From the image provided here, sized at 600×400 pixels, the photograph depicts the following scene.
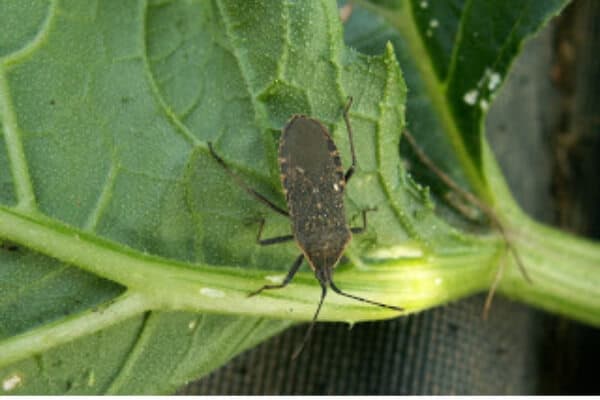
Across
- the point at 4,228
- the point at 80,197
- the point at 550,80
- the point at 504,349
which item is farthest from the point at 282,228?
the point at 550,80

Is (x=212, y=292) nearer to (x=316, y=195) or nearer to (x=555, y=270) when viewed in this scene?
(x=316, y=195)

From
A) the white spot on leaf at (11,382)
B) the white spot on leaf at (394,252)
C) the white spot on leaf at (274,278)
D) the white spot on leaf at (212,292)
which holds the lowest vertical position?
the white spot on leaf at (11,382)

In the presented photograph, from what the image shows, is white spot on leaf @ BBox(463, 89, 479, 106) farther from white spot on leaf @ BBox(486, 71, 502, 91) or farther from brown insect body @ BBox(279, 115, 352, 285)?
brown insect body @ BBox(279, 115, 352, 285)

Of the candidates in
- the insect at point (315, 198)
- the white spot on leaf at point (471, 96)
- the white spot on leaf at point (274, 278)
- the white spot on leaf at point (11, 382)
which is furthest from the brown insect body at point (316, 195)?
the white spot on leaf at point (11, 382)

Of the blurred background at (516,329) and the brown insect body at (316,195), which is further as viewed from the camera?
the blurred background at (516,329)

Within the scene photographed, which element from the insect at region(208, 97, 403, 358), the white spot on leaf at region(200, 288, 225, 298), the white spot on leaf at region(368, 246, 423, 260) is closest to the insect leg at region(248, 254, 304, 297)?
the insect at region(208, 97, 403, 358)

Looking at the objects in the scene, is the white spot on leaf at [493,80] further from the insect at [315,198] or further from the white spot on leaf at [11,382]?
the white spot on leaf at [11,382]

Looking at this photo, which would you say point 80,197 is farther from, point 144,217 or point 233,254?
point 233,254
